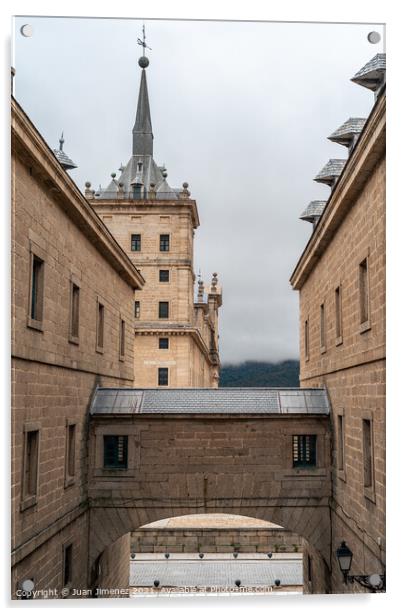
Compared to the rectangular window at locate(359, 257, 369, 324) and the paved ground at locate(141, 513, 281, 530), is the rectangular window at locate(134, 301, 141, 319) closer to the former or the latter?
the paved ground at locate(141, 513, 281, 530)

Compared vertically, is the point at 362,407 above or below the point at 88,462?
above

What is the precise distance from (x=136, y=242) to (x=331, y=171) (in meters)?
19.7

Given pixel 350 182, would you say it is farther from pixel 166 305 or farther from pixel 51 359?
pixel 166 305

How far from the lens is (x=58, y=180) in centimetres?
987

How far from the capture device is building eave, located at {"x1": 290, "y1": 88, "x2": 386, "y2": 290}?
828 centimetres

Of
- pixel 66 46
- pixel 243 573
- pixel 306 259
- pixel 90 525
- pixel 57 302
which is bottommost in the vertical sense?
pixel 243 573

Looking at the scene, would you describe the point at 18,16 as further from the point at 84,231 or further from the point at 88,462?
the point at 88,462

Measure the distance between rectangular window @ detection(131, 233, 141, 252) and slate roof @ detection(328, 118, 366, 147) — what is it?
1856cm

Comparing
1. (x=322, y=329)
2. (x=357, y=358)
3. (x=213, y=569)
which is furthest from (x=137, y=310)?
(x=357, y=358)

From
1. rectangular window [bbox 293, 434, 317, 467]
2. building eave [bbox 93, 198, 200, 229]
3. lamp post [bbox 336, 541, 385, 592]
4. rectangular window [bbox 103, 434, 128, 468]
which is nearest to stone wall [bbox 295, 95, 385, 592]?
lamp post [bbox 336, 541, 385, 592]

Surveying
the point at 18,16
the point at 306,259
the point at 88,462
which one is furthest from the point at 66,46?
the point at 88,462

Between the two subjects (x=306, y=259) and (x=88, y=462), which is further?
(x=306, y=259)

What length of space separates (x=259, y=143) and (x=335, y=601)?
20.8 ft

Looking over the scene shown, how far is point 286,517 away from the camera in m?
12.1
